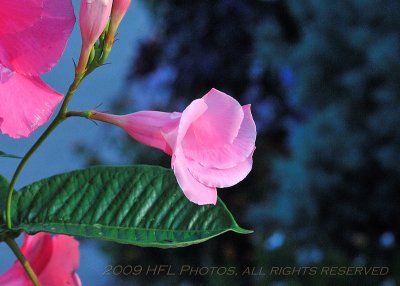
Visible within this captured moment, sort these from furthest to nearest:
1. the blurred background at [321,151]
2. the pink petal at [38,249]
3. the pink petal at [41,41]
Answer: the blurred background at [321,151] < the pink petal at [38,249] < the pink petal at [41,41]

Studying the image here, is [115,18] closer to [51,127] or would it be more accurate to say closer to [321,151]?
[51,127]

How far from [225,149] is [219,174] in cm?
2

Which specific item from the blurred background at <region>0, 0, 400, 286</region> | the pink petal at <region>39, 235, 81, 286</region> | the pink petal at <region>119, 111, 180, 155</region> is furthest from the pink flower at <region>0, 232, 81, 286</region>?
the blurred background at <region>0, 0, 400, 286</region>

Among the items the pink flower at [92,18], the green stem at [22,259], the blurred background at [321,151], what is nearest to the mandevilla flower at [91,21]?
the pink flower at [92,18]

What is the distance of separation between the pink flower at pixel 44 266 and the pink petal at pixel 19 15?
0.20m

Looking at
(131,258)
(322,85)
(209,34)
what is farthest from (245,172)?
(209,34)

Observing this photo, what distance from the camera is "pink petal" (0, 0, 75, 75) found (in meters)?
0.46

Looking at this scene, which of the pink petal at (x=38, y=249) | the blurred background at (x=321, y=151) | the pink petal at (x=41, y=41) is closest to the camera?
the pink petal at (x=41, y=41)

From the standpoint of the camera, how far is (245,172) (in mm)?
528

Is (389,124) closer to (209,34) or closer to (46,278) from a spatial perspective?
(209,34)

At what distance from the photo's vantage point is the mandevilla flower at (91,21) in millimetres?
495

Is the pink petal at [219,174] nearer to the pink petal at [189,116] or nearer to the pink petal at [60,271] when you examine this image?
the pink petal at [189,116]

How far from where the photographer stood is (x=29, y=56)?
0.47 m

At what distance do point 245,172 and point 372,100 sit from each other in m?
4.47
